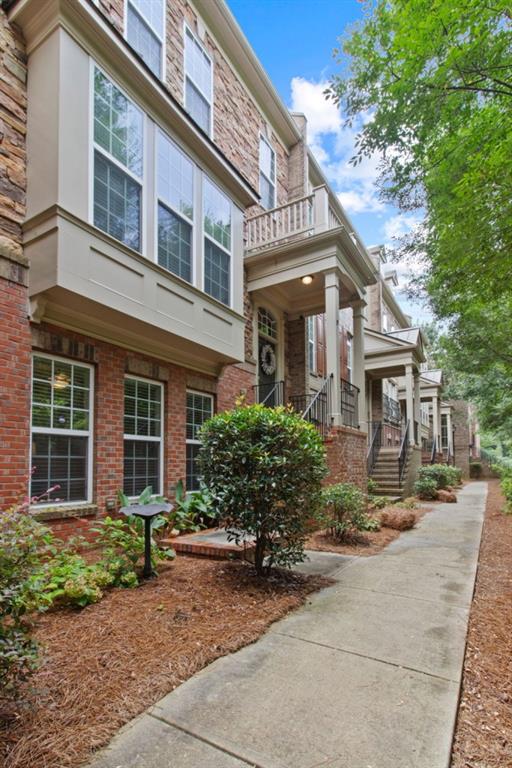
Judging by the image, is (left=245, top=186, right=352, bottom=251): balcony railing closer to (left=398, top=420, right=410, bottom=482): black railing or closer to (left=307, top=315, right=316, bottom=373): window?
(left=307, top=315, right=316, bottom=373): window

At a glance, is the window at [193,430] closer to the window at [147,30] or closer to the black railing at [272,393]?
the black railing at [272,393]

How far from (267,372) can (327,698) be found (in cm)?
803

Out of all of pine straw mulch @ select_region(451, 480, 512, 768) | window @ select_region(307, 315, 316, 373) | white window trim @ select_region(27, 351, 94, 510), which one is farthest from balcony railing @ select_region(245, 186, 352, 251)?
pine straw mulch @ select_region(451, 480, 512, 768)

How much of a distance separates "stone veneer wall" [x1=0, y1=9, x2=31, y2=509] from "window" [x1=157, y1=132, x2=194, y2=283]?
5.98 feet

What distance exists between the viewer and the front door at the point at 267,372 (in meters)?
9.76

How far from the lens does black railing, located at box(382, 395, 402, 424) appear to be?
18.0 m

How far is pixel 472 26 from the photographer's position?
11.5 ft

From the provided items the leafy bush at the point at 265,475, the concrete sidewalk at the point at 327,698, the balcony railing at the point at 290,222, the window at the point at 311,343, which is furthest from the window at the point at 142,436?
the window at the point at 311,343

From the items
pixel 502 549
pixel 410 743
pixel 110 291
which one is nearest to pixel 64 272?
pixel 110 291

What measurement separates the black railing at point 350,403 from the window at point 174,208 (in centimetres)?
489

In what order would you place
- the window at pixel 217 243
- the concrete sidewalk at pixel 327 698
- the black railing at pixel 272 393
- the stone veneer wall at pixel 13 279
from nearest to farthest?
1. the concrete sidewalk at pixel 327 698
2. the stone veneer wall at pixel 13 279
3. the window at pixel 217 243
4. the black railing at pixel 272 393

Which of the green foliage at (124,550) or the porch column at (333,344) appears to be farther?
the porch column at (333,344)

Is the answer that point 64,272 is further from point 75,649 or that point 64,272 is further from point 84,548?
point 75,649

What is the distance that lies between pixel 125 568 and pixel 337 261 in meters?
6.74
